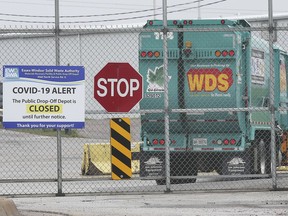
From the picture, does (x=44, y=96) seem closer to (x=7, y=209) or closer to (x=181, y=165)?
(x=7, y=209)

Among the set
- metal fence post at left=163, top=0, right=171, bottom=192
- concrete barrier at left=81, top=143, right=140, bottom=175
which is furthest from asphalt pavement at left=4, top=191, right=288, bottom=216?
concrete barrier at left=81, top=143, right=140, bottom=175

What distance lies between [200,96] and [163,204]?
5688 mm

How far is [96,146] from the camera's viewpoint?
25.9 meters

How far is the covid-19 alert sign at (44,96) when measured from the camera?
1680 cm

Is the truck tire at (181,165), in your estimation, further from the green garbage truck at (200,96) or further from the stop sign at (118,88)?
the stop sign at (118,88)

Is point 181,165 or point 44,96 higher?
point 44,96

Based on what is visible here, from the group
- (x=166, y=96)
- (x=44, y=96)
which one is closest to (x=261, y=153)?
(x=166, y=96)

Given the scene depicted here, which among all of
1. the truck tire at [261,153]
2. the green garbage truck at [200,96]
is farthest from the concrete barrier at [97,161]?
the green garbage truck at [200,96]

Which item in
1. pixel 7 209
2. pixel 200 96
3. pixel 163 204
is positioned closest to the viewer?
pixel 7 209

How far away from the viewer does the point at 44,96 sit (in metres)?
16.9

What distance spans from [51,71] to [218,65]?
4.95 meters

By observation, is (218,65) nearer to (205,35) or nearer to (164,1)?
(205,35)

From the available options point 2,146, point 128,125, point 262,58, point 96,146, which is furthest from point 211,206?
point 2,146

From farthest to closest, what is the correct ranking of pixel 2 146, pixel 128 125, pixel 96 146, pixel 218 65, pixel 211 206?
pixel 2 146
pixel 96 146
pixel 218 65
pixel 128 125
pixel 211 206
